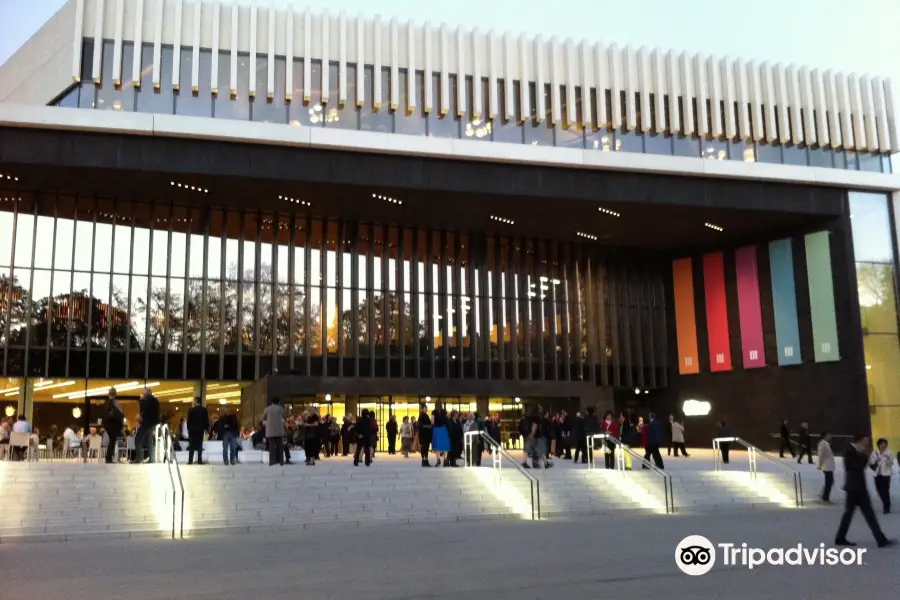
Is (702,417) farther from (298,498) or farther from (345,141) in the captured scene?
(298,498)

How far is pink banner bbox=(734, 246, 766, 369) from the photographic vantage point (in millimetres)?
33812

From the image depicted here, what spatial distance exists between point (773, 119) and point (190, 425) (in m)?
23.5

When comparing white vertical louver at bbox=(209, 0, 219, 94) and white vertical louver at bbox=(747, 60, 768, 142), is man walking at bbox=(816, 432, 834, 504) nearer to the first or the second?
white vertical louver at bbox=(747, 60, 768, 142)

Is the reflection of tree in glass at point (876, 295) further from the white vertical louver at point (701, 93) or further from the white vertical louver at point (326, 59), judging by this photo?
the white vertical louver at point (326, 59)

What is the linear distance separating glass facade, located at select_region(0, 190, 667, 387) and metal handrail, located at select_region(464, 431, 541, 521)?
1206 centimetres

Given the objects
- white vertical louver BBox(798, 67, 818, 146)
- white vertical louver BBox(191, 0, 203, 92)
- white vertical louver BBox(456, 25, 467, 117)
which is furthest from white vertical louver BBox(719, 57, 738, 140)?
white vertical louver BBox(191, 0, 203, 92)

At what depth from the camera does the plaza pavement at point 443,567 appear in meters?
7.31

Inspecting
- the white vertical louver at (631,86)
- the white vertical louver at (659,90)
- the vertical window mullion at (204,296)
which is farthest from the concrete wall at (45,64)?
the white vertical louver at (659,90)

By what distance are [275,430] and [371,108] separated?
1295 cm

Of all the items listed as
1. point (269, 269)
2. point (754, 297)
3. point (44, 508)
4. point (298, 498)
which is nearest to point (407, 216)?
point (269, 269)

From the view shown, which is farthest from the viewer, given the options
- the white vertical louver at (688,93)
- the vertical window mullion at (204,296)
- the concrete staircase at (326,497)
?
the white vertical louver at (688,93)

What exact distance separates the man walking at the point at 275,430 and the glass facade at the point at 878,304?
72.0 feet

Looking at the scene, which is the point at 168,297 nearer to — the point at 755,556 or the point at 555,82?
the point at 555,82

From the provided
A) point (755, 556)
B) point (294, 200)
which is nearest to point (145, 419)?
point (755, 556)
